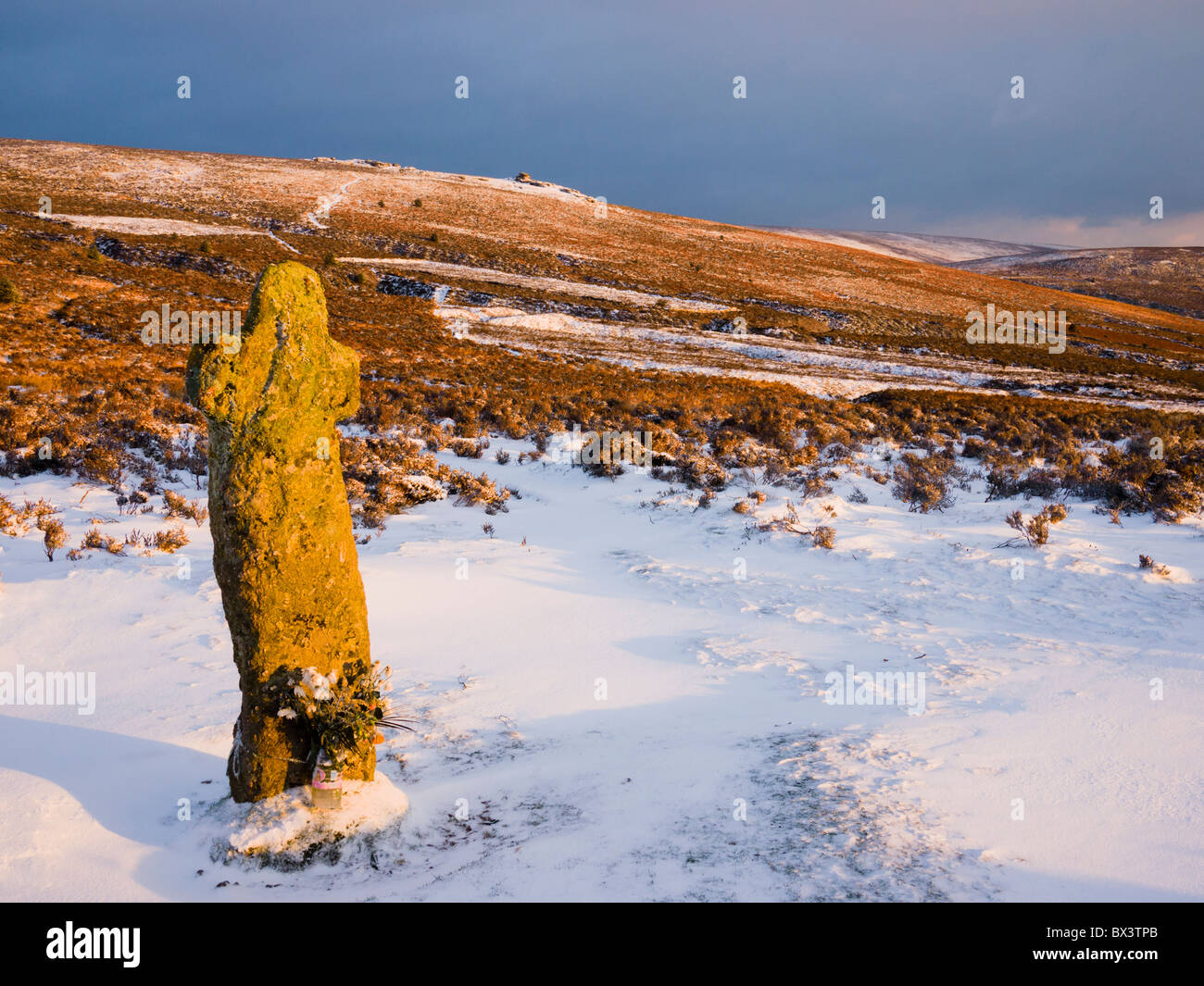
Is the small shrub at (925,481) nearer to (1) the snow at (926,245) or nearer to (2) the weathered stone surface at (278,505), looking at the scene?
(2) the weathered stone surface at (278,505)

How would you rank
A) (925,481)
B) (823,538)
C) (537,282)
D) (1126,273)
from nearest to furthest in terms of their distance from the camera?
(823,538) → (925,481) → (537,282) → (1126,273)

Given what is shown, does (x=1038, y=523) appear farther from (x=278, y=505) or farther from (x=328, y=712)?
(x=278, y=505)

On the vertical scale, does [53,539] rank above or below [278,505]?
below

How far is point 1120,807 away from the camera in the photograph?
12.1ft

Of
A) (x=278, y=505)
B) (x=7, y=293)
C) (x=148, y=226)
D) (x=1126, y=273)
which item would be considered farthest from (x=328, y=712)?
(x=1126, y=273)

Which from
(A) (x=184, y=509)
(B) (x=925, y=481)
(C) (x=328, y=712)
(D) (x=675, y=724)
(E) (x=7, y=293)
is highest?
(E) (x=7, y=293)

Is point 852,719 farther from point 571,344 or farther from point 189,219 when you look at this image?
point 189,219

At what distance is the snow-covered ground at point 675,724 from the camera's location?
3355 mm

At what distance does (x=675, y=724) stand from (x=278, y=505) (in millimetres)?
3367

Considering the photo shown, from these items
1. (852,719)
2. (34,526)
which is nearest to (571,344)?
(34,526)

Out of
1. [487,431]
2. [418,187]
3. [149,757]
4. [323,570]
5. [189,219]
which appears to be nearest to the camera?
[323,570]

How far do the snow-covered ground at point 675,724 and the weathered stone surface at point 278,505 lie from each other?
0.55 metres

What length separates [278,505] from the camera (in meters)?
3.74
